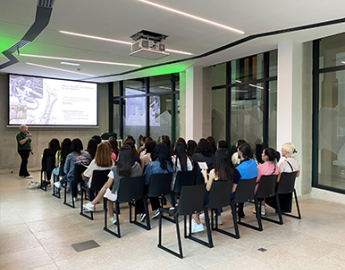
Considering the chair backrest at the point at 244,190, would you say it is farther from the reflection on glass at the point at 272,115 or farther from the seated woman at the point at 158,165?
the reflection on glass at the point at 272,115

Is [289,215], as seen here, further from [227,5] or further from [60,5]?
[60,5]

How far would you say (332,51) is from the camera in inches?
227

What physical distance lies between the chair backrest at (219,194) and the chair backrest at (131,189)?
0.99m

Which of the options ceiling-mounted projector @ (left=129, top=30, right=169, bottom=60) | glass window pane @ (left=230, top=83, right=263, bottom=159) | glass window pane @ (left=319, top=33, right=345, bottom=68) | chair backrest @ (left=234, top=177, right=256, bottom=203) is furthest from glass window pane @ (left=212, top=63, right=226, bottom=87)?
chair backrest @ (left=234, top=177, right=256, bottom=203)

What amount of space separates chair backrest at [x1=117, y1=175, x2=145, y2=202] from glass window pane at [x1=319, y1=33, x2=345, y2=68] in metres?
4.60

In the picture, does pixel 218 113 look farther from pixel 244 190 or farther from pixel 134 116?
pixel 244 190

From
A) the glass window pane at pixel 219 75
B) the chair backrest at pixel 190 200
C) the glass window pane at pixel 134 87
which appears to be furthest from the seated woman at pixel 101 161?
the glass window pane at pixel 134 87

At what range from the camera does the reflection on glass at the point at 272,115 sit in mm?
6848

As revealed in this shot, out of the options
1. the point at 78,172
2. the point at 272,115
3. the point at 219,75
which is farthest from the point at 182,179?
the point at 219,75

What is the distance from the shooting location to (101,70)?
8898 millimetres

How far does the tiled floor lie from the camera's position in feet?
9.84

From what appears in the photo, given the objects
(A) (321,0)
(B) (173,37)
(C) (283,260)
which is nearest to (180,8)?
(B) (173,37)

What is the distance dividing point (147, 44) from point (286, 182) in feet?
11.4

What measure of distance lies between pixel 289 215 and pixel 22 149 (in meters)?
7.27
